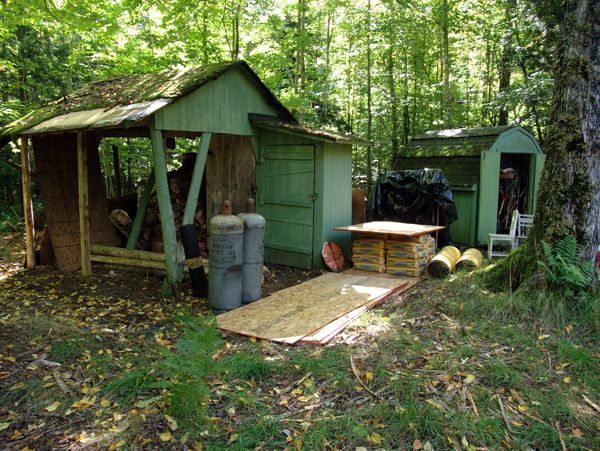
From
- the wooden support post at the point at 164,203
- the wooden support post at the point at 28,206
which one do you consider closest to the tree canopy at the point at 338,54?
the wooden support post at the point at 28,206

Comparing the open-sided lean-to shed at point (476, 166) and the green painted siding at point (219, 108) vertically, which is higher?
the green painted siding at point (219, 108)

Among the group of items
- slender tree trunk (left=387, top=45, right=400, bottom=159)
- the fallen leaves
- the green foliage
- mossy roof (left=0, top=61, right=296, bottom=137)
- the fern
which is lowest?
the fallen leaves

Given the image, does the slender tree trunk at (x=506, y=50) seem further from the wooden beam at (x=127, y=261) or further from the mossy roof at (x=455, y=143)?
the wooden beam at (x=127, y=261)

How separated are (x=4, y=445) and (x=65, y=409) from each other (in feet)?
1.49

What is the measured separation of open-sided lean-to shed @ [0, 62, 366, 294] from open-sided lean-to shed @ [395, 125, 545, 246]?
279cm

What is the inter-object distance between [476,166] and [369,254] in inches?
141

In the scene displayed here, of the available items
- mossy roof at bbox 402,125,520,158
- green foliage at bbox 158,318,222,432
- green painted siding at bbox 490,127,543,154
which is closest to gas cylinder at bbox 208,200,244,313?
green foliage at bbox 158,318,222,432

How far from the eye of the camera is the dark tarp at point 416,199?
920 centimetres

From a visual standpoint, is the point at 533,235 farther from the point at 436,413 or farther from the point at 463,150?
the point at 463,150

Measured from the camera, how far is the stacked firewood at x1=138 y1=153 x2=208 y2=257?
28.4 feet

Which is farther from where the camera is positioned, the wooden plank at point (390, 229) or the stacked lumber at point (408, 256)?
the stacked lumber at point (408, 256)

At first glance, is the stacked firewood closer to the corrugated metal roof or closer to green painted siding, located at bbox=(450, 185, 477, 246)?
the corrugated metal roof

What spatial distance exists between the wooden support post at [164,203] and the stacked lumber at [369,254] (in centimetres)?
326

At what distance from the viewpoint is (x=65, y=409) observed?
11.0ft
